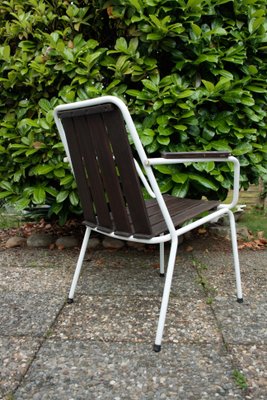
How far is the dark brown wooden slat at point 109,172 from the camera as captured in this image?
147cm

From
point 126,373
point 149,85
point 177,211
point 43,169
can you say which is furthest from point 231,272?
point 43,169

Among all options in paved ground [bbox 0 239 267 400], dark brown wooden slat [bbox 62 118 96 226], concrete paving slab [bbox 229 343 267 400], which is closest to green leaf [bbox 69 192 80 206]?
paved ground [bbox 0 239 267 400]

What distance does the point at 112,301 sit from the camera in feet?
6.45

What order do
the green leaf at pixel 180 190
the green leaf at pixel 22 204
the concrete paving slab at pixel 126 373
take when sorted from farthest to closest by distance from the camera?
the green leaf at pixel 22 204 < the green leaf at pixel 180 190 < the concrete paving slab at pixel 126 373

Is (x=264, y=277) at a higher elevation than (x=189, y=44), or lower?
lower

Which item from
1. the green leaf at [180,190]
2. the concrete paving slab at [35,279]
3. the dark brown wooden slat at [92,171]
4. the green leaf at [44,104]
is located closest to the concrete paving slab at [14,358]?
the concrete paving slab at [35,279]

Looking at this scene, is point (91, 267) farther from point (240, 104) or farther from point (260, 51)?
point (260, 51)

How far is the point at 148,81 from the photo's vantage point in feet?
7.89

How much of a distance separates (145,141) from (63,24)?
123cm

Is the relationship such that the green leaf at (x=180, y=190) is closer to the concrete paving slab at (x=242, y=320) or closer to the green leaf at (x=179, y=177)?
the green leaf at (x=179, y=177)

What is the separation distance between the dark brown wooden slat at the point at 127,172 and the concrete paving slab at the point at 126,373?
20.6 inches

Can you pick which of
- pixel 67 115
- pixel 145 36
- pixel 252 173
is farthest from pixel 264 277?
pixel 145 36

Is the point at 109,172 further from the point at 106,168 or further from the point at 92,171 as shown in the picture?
the point at 92,171

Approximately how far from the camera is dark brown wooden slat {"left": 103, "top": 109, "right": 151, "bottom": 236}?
1388 millimetres
